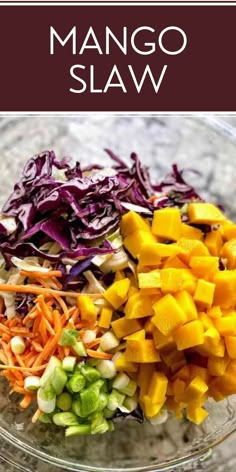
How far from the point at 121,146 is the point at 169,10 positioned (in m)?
0.44

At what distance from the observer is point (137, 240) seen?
169 cm

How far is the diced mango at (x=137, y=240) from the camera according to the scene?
1679mm

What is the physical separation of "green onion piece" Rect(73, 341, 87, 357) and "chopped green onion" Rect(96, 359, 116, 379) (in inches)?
1.9

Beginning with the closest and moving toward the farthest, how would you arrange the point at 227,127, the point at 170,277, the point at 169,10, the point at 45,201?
1. the point at 170,277
2. the point at 45,201
3. the point at 169,10
4. the point at 227,127

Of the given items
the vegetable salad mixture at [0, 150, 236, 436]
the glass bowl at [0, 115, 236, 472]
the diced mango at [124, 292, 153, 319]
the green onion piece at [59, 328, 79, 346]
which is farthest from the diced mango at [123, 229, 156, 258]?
the glass bowl at [0, 115, 236, 472]

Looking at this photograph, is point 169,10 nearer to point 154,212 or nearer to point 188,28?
point 188,28

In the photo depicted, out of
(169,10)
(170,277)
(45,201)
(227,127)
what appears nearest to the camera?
(170,277)

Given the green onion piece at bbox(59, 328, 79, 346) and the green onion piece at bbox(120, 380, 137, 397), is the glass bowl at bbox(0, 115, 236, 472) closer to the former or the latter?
the green onion piece at bbox(120, 380, 137, 397)

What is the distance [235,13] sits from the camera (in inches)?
77.1

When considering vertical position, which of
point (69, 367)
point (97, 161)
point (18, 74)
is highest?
point (18, 74)

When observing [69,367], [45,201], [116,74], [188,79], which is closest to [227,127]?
[188,79]

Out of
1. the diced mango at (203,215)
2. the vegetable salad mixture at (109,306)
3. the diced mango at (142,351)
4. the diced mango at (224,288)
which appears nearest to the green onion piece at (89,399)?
the vegetable salad mixture at (109,306)

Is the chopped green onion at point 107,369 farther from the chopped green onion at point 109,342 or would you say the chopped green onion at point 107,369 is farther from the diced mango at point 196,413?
the diced mango at point 196,413

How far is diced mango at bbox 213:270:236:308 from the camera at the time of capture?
164cm
